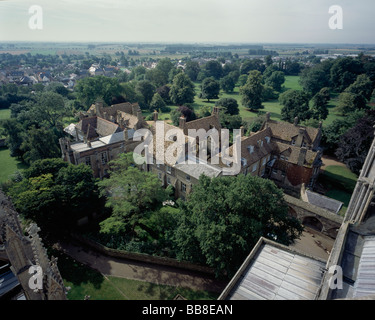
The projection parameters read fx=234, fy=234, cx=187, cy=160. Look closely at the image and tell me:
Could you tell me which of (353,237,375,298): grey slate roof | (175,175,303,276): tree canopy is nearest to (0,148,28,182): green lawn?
(175,175,303,276): tree canopy

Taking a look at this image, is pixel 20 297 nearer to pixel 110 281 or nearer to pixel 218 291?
pixel 110 281

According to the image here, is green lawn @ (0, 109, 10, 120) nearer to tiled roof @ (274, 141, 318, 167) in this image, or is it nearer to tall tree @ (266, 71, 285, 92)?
tiled roof @ (274, 141, 318, 167)

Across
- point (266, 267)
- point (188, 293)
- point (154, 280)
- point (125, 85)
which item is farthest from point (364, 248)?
point (125, 85)

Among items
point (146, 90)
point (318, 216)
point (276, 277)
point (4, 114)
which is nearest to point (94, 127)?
point (318, 216)

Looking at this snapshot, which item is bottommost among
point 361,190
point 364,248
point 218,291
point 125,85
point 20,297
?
point 218,291

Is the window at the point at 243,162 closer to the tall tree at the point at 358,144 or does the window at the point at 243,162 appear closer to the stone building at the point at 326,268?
the stone building at the point at 326,268

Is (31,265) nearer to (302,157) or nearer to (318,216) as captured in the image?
(318,216)
